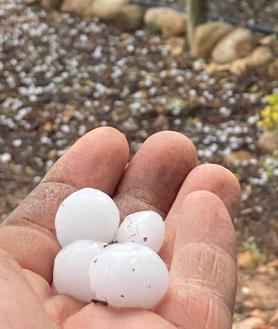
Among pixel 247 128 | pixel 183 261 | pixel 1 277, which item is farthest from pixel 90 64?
pixel 1 277

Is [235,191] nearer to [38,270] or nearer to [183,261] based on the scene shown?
[183,261]

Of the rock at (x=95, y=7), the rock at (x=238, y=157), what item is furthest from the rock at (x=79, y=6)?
the rock at (x=238, y=157)

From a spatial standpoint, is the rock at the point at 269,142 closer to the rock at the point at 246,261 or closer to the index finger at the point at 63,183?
the rock at the point at 246,261

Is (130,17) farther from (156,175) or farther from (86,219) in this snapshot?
(86,219)

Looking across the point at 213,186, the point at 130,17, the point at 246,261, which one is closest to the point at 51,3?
the point at 130,17

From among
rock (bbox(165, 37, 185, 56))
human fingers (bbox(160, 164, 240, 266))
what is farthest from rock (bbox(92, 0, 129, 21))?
human fingers (bbox(160, 164, 240, 266))

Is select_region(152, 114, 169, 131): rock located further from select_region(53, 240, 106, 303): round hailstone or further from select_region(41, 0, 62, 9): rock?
select_region(53, 240, 106, 303): round hailstone
